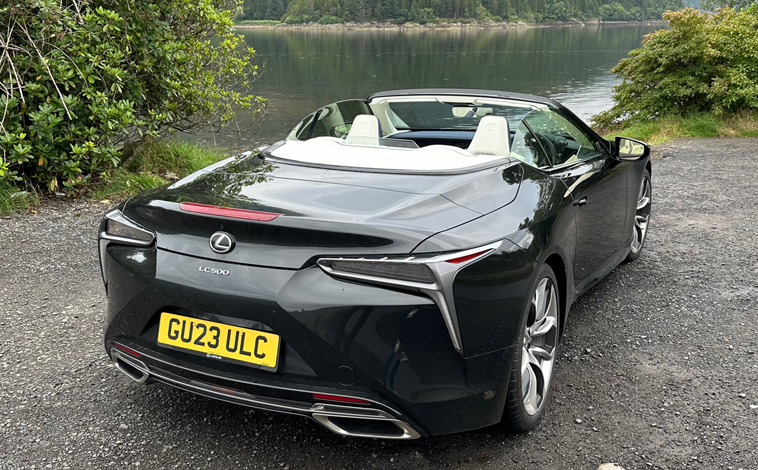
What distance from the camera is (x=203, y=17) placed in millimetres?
7438

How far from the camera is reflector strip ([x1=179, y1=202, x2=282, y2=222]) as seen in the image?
2.26 metres

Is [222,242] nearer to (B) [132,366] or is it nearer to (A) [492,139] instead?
(B) [132,366]

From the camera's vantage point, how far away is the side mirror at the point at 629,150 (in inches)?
161

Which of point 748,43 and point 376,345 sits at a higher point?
point 748,43

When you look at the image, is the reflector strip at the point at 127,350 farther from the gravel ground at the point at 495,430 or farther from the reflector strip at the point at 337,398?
the reflector strip at the point at 337,398

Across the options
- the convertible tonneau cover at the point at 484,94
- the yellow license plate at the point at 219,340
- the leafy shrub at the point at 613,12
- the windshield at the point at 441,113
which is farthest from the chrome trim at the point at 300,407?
the leafy shrub at the point at 613,12

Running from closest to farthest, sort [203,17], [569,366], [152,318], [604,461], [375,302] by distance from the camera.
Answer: [375,302], [152,318], [604,461], [569,366], [203,17]

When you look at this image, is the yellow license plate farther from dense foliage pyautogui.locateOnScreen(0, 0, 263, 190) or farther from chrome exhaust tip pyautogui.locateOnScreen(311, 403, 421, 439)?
dense foliage pyautogui.locateOnScreen(0, 0, 263, 190)

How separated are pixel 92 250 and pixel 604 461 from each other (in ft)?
13.5

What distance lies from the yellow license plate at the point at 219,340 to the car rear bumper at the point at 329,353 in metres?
0.02

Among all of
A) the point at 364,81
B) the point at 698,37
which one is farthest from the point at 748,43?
the point at 364,81

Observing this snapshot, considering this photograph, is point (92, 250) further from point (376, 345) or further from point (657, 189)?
point (657, 189)

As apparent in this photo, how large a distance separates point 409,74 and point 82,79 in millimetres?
36136

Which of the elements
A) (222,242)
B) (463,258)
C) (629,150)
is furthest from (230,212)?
(629,150)
